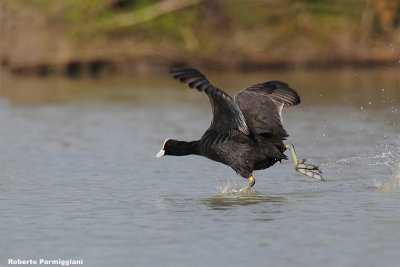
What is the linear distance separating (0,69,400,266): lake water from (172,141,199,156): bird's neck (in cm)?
39

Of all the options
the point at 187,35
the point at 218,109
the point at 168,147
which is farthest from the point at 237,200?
the point at 187,35

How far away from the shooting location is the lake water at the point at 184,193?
608cm

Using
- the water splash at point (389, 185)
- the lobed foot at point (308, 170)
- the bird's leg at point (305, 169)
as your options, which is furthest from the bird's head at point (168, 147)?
the water splash at point (389, 185)

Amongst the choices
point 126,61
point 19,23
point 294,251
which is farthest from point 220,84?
point 294,251

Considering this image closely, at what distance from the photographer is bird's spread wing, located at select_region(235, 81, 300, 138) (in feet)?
28.5

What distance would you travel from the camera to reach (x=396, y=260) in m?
5.62

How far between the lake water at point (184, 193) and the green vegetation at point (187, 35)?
9.47 metres

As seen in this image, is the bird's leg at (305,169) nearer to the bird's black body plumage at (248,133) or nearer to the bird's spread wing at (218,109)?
the bird's black body plumage at (248,133)

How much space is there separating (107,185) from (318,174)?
7.54 ft

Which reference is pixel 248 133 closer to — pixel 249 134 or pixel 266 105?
pixel 249 134

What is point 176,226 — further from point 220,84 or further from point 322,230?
point 220,84

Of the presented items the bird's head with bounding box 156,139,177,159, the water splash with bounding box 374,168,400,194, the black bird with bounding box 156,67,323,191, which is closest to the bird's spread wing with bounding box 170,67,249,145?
the black bird with bounding box 156,67,323,191

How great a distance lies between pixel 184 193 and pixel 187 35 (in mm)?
19886

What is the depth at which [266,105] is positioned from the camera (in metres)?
8.80
